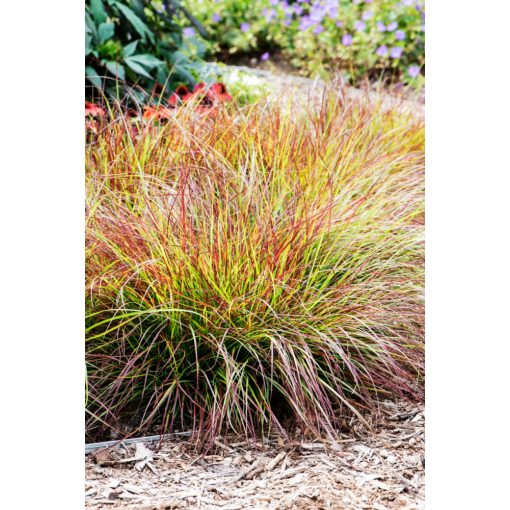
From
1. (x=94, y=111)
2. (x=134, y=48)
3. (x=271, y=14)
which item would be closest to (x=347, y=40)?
(x=271, y=14)

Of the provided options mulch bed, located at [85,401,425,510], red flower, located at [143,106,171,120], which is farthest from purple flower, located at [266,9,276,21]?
mulch bed, located at [85,401,425,510]

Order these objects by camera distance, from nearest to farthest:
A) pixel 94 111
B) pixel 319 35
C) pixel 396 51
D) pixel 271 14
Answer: pixel 94 111 → pixel 396 51 → pixel 319 35 → pixel 271 14

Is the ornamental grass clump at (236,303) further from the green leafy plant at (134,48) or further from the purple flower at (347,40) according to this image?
the purple flower at (347,40)

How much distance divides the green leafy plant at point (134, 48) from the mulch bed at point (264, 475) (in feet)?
4.88

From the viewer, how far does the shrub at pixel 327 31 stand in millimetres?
5117

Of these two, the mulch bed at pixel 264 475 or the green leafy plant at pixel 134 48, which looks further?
the green leafy plant at pixel 134 48

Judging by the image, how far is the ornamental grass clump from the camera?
188 centimetres

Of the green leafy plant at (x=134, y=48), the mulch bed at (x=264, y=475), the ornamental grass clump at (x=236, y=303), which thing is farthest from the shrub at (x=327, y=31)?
the mulch bed at (x=264, y=475)

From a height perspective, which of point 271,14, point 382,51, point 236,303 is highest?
point 271,14

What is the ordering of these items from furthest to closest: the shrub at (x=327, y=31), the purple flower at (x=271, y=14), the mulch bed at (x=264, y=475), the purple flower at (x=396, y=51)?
the purple flower at (x=271, y=14), the shrub at (x=327, y=31), the purple flower at (x=396, y=51), the mulch bed at (x=264, y=475)

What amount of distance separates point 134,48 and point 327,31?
9.15ft

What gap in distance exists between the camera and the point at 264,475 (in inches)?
69.6

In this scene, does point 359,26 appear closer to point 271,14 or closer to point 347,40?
point 347,40

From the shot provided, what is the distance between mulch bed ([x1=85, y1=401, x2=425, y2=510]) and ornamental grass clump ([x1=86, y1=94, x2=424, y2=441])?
7 centimetres
